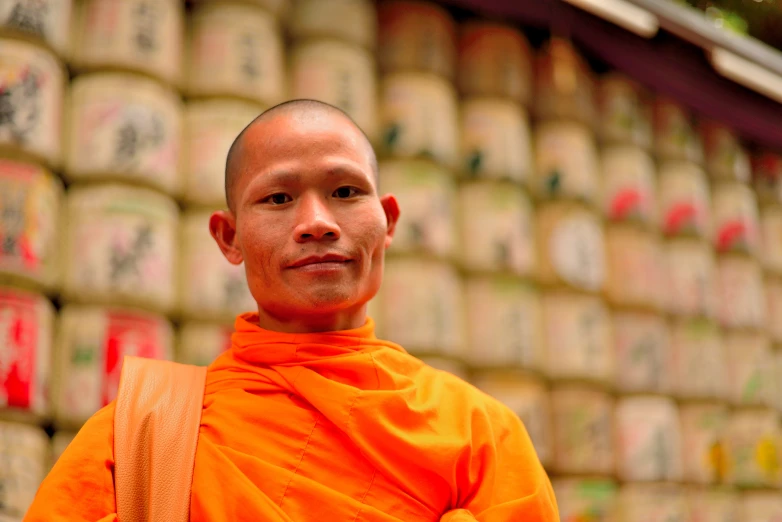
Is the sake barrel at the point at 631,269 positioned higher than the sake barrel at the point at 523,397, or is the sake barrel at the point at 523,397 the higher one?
the sake barrel at the point at 631,269

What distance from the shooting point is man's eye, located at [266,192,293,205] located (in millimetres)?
1204

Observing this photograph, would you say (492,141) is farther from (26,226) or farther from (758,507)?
(758,507)

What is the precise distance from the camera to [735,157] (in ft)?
11.6

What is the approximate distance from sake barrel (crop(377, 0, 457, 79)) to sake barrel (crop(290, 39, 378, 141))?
0.19 m

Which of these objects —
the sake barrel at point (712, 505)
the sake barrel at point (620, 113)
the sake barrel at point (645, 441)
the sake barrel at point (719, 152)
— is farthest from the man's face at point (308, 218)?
the sake barrel at point (719, 152)

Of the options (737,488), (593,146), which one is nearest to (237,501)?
(593,146)

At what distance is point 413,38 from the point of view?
2781mm

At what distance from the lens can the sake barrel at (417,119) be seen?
8.58ft

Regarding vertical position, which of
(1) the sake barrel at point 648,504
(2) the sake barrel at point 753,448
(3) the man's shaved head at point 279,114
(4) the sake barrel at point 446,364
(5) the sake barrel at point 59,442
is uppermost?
(3) the man's shaved head at point 279,114

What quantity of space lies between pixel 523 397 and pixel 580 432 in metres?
0.26

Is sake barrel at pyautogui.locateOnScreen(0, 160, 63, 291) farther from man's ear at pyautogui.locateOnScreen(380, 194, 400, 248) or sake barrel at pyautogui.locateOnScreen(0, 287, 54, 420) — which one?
man's ear at pyautogui.locateOnScreen(380, 194, 400, 248)

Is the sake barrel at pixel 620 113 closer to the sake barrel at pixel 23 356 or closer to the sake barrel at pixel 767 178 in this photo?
the sake barrel at pixel 767 178

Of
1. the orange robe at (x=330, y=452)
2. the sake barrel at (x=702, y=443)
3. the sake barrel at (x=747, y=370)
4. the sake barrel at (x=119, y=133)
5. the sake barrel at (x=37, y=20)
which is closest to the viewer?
the orange robe at (x=330, y=452)

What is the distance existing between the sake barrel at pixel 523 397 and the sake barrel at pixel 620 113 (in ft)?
3.50
